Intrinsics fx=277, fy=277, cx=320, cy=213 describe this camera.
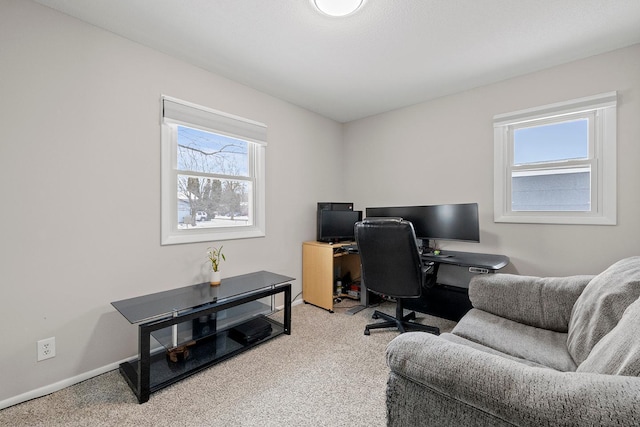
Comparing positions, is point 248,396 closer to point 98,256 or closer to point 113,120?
point 98,256

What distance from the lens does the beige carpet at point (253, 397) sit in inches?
58.7

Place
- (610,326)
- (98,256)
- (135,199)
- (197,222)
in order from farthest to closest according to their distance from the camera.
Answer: (197,222) < (135,199) < (98,256) < (610,326)

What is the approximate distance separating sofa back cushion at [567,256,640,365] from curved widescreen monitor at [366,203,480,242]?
1223 millimetres

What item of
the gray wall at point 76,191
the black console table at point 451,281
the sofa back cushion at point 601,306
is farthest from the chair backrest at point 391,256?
the gray wall at point 76,191

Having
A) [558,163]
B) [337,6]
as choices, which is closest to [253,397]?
[337,6]

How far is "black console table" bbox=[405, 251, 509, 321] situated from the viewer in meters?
2.38

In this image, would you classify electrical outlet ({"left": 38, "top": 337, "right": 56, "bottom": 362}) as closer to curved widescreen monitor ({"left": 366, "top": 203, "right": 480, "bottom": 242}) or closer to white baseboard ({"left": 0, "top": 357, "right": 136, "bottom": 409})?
white baseboard ({"left": 0, "top": 357, "right": 136, "bottom": 409})

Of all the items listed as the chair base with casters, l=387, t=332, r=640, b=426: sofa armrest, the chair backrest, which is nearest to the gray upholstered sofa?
l=387, t=332, r=640, b=426: sofa armrest

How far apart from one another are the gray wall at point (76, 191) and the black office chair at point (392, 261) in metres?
1.49

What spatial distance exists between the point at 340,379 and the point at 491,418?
122cm

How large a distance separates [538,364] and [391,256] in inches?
45.4

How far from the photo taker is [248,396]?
1.67 m

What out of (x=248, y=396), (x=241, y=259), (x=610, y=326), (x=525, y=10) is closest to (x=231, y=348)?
(x=248, y=396)

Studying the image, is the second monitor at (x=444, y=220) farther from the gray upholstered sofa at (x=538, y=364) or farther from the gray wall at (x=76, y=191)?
the gray wall at (x=76, y=191)
